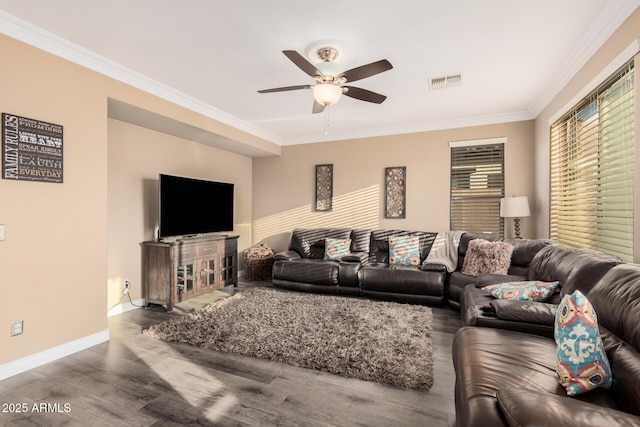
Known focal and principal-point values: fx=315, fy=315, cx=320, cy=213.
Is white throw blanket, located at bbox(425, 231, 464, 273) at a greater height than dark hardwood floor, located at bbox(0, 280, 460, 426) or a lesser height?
greater

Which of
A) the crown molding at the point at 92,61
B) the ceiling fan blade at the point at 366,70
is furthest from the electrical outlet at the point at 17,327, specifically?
the ceiling fan blade at the point at 366,70

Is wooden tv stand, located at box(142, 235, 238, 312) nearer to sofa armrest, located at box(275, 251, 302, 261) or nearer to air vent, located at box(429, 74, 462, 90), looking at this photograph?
sofa armrest, located at box(275, 251, 302, 261)

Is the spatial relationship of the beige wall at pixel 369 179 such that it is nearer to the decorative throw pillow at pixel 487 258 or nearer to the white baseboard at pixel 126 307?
the decorative throw pillow at pixel 487 258

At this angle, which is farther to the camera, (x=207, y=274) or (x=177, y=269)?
(x=207, y=274)

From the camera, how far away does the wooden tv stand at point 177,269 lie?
12.5 feet

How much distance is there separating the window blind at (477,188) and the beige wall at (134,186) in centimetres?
373

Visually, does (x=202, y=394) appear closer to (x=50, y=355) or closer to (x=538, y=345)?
(x=50, y=355)

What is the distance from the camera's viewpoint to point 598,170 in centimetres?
270

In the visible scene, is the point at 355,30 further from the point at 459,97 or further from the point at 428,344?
the point at 428,344

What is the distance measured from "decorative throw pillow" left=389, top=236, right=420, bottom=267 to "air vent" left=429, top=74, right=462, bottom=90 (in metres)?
2.14

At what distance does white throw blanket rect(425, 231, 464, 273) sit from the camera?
14.2 feet

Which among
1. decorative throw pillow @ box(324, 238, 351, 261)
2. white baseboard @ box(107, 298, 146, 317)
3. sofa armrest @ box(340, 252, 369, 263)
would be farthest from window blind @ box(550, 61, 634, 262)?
white baseboard @ box(107, 298, 146, 317)

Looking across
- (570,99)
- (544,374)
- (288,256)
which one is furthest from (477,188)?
(544,374)

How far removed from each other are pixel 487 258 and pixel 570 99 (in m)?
1.86
